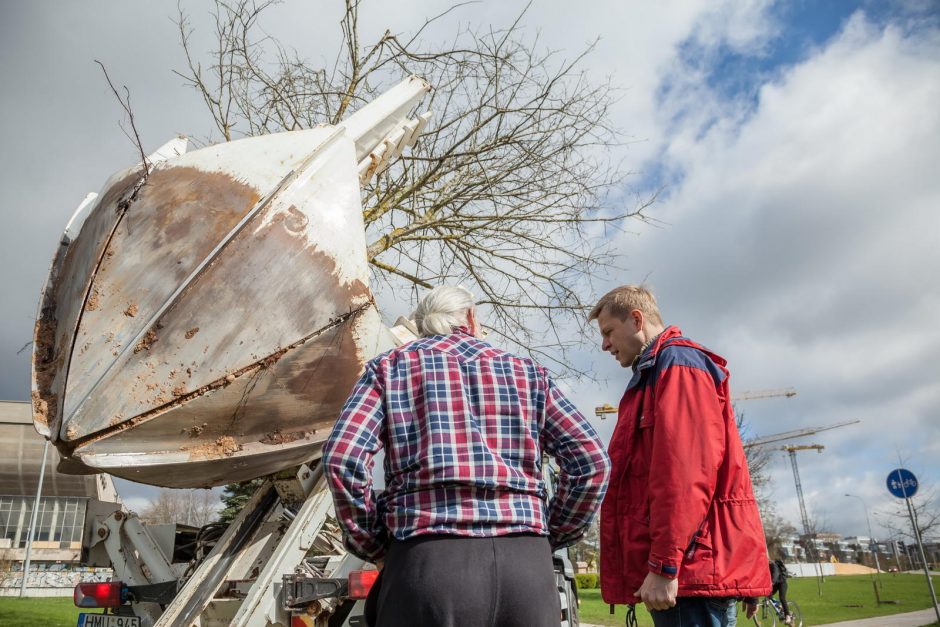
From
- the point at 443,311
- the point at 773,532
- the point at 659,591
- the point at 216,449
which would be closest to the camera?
the point at 443,311

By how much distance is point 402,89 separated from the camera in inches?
233

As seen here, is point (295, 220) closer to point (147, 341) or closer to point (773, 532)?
point (147, 341)

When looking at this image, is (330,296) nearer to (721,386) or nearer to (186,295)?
(186,295)

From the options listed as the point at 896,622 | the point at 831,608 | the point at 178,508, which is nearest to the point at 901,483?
the point at 896,622

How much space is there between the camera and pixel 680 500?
2416 mm

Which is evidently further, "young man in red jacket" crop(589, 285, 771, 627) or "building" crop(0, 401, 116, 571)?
"building" crop(0, 401, 116, 571)

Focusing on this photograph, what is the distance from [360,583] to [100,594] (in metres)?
2.03

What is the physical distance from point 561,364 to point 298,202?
20.3 ft

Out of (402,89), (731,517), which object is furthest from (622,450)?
(402,89)

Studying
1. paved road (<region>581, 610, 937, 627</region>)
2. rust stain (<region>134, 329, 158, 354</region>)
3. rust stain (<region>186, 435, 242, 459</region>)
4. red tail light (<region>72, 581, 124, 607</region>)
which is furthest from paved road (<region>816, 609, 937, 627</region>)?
rust stain (<region>134, 329, 158, 354</region>)

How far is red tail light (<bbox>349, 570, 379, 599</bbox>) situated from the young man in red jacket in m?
1.41

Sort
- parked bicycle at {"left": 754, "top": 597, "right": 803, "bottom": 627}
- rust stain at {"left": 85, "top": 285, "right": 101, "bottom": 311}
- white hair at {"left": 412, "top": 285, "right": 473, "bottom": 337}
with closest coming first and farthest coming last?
white hair at {"left": 412, "top": 285, "right": 473, "bottom": 337}, rust stain at {"left": 85, "top": 285, "right": 101, "bottom": 311}, parked bicycle at {"left": 754, "top": 597, "right": 803, "bottom": 627}

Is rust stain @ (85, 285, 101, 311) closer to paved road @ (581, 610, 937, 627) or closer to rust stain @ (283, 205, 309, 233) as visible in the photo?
rust stain @ (283, 205, 309, 233)

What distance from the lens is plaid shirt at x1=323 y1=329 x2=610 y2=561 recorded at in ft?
6.22
